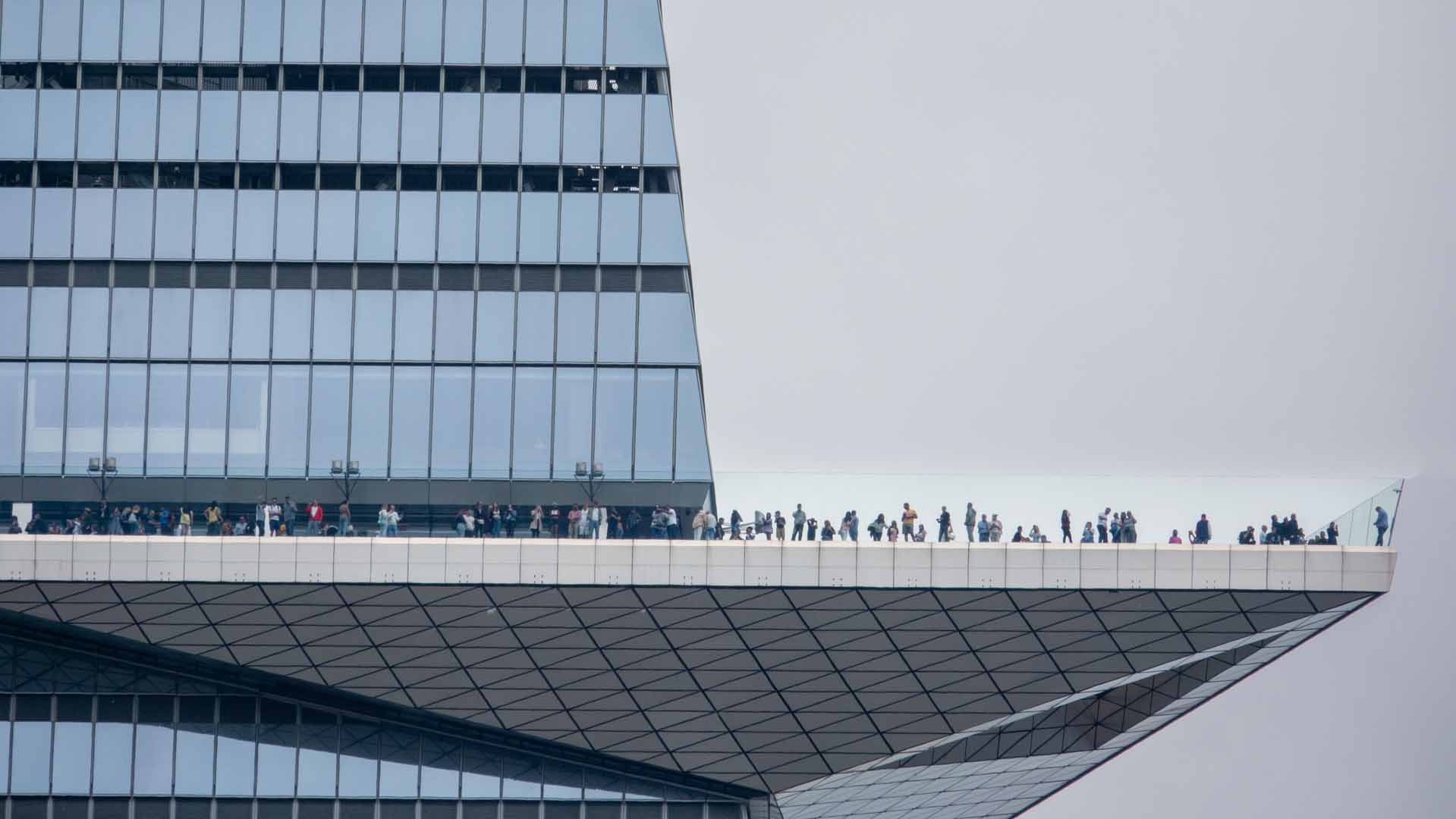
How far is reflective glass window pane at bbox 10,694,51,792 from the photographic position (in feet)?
149

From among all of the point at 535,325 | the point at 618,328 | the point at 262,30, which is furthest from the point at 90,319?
A: the point at 618,328

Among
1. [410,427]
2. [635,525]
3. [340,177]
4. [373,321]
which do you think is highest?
[340,177]

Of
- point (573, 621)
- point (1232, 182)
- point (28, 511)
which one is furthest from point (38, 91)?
point (1232, 182)

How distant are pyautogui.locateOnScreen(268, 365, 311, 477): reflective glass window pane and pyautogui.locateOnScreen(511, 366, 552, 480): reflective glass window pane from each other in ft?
16.2

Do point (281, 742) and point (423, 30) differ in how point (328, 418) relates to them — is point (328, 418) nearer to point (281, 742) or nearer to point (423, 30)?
point (281, 742)

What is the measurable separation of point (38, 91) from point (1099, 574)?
3177cm

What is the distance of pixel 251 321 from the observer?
46.3 meters

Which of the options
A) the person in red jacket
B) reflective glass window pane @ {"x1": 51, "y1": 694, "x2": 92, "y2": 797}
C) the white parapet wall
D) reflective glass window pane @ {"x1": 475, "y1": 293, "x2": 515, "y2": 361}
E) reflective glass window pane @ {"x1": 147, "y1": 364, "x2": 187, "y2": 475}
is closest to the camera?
the white parapet wall

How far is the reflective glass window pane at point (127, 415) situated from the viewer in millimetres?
45875

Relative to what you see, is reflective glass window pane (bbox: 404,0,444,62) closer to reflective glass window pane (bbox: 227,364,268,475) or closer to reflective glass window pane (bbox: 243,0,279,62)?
reflective glass window pane (bbox: 243,0,279,62)

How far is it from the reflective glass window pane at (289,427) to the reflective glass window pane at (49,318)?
Answer: 6.25m

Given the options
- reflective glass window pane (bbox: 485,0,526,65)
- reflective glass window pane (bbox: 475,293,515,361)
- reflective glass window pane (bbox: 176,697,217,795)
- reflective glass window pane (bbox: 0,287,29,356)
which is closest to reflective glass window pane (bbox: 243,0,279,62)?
reflective glass window pane (bbox: 485,0,526,65)

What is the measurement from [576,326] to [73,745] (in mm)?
18012

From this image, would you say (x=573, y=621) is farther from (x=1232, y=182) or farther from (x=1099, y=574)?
(x=1232, y=182)
